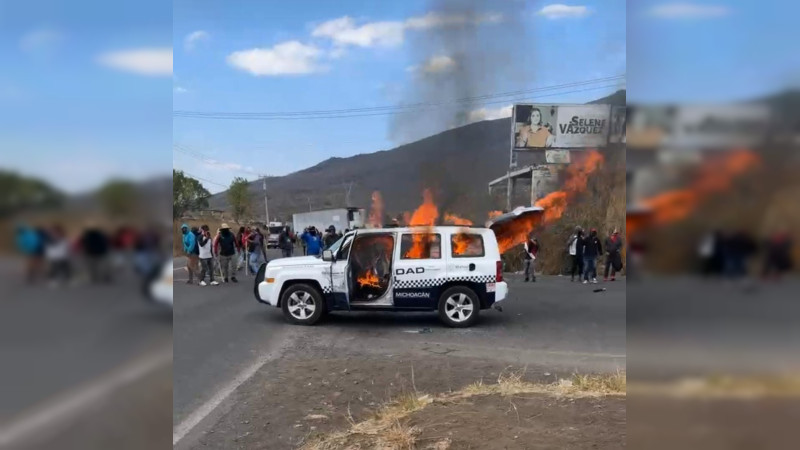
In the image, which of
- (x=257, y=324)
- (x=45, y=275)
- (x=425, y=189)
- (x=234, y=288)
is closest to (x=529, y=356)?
(x=425, y=189)

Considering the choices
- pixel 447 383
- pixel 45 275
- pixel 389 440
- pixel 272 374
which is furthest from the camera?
pixel 272 374

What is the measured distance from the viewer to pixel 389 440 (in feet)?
11.0

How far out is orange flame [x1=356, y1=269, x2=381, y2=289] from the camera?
7121mm

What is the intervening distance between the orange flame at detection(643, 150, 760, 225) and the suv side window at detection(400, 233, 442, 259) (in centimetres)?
594

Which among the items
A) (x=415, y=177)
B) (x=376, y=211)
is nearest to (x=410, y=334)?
(x=376, y=211)

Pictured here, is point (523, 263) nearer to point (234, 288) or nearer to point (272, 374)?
point (234, 288)

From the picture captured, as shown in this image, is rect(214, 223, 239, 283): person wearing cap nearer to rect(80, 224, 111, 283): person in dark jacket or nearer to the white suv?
the white suv

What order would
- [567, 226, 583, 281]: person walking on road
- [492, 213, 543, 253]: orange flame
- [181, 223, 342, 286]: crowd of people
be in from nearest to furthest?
[181, 223, 342, 286]: crowd of people
[492, 213, 543, 253]: orange flame
[567, 226, 583, 281]: person walking on road

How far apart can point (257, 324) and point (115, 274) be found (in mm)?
5889

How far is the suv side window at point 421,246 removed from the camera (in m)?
7.04

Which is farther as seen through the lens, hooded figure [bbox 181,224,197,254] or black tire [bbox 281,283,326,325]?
black tire [bbox 281,283,326,325]

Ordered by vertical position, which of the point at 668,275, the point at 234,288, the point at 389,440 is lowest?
the point at 389,440

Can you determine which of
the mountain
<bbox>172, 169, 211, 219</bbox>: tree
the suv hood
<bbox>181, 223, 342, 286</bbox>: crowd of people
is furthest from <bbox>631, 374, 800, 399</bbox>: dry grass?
the suv hood

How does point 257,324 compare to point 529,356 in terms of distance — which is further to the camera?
point 257,324
